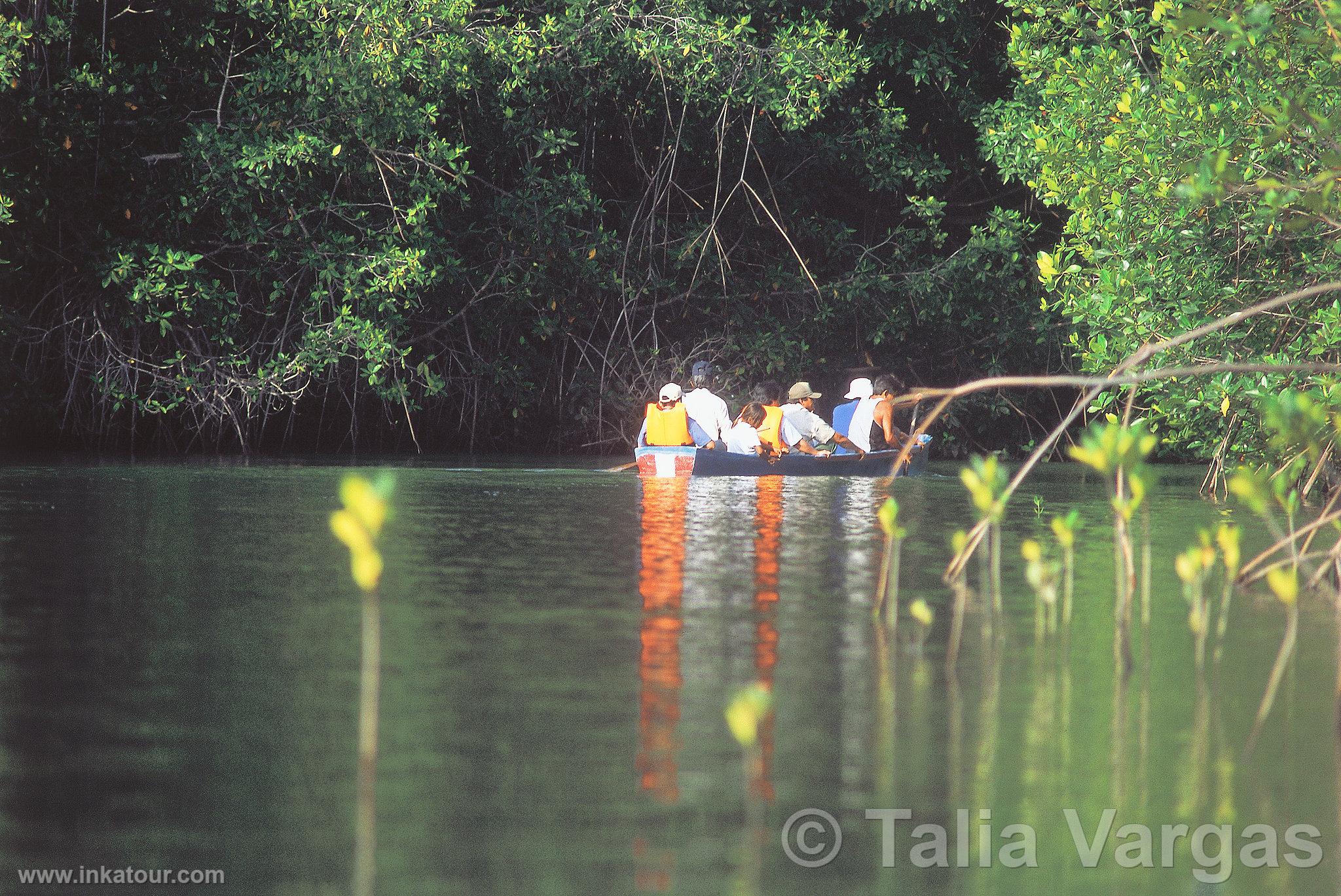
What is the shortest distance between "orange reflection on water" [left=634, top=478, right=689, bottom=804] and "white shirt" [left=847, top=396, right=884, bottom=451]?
7.10 m

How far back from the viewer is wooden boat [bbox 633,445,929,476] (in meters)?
16.0

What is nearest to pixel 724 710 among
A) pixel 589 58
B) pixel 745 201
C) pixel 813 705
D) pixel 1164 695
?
pixel 813 705

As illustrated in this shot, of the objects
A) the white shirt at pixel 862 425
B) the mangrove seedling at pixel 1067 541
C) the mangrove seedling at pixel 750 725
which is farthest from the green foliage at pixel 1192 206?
the mangrove seedling at pixel 750 725

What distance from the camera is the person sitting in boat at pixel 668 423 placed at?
1611 cm

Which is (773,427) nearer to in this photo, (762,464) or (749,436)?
(749,436)

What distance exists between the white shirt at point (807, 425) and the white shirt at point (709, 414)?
64 centimetres

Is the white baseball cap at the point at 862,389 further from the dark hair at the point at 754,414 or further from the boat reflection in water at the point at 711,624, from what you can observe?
the boat reflection in water at the point at 711,624

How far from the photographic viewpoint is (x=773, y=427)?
16688 millimetres

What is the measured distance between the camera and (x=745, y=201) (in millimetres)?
19891

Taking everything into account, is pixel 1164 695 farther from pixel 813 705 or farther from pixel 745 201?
pixel 745 201

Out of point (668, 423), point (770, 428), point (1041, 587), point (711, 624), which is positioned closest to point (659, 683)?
point (711, 624)

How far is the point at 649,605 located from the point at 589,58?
12257mm

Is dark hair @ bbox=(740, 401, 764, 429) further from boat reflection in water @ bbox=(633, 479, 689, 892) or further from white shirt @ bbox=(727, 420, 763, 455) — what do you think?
boat reflection in water @ bbox=(633, 479, 689, 892)

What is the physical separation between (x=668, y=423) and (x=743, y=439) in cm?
91
